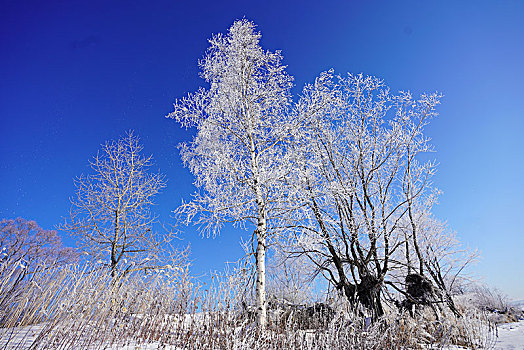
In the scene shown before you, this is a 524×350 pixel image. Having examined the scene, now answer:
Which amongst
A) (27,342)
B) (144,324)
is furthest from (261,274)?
(27,342)

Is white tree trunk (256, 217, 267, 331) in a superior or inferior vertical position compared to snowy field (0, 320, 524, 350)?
superior

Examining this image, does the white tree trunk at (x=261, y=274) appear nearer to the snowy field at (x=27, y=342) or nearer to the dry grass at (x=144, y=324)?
the dry grass at (x=144, y=324)

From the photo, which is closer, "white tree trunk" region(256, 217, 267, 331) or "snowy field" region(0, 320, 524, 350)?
"snowy field" region(0, 320, 524, 350)

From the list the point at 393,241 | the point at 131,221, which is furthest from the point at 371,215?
the point at 131,221

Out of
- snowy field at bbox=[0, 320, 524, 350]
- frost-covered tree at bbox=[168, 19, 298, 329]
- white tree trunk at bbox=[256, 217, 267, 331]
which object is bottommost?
snowy field at bbox=[0, 320, 524, 350]

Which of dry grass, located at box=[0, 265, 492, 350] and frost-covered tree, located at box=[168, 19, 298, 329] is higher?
frost-covered tree, located at box=[168, 19, 298, 329]

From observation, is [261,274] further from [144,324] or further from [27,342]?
[27,342]

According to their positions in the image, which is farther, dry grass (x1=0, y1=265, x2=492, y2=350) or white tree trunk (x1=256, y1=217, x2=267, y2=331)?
white tree trunk (x1=256, y1=217, x2=267, y2=331)

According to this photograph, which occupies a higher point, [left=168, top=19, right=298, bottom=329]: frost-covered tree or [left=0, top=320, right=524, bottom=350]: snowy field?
[left=168, top=19, right=298, bottom=329]: frost-covered tree

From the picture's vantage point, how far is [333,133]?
10.7 metres

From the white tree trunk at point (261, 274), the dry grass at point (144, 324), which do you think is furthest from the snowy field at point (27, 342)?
the white tree trunk at point (261, 274)

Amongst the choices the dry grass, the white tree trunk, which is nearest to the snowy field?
the dry grass

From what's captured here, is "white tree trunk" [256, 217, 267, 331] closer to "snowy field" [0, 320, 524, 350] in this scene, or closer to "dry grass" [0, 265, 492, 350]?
"dry grass" [0, 265, 492, 350]

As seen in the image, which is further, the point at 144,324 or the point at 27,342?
the point at 144,324
